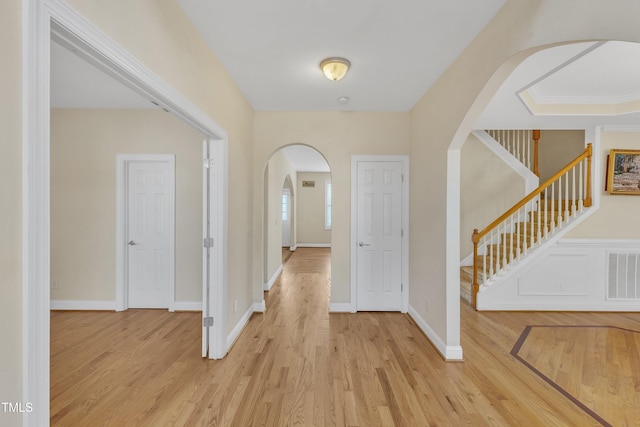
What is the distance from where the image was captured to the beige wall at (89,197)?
392 cm

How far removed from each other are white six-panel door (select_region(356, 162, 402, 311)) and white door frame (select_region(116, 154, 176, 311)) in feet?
8.33

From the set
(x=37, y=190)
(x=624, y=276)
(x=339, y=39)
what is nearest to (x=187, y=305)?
(x=37, y=190)

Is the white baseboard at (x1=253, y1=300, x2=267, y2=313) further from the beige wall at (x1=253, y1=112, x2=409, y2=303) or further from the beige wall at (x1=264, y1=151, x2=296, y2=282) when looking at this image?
the beige wall at (x1=264, y1=151, x2=296, y2=282)

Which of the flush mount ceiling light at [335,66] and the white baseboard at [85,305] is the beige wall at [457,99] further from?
the white baseboard at [85,305]

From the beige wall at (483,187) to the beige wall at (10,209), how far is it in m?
5.52

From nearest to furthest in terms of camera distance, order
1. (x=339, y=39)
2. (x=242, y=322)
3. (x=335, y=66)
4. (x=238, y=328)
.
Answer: (x=339, y=39) < (x=335, y=66) < (x=238, y=328) < (x=242, y=322)

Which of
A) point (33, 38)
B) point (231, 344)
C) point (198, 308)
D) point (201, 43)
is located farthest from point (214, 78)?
point (198, 308)

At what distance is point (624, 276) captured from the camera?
4.04m

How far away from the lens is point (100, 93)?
11.3 ft

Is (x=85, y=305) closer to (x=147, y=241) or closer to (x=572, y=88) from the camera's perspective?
(x=147, y=241)

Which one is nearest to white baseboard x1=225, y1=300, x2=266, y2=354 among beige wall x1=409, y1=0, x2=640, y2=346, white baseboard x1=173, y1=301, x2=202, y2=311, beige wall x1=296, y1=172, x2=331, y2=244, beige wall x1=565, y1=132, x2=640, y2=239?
white baseboard x1=173, y1=301, x2=202, y2=311

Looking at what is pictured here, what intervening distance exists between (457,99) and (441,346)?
7.53ft

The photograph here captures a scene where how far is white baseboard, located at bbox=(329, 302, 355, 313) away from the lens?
3914mm

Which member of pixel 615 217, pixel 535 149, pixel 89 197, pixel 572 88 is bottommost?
pixel 615 217
